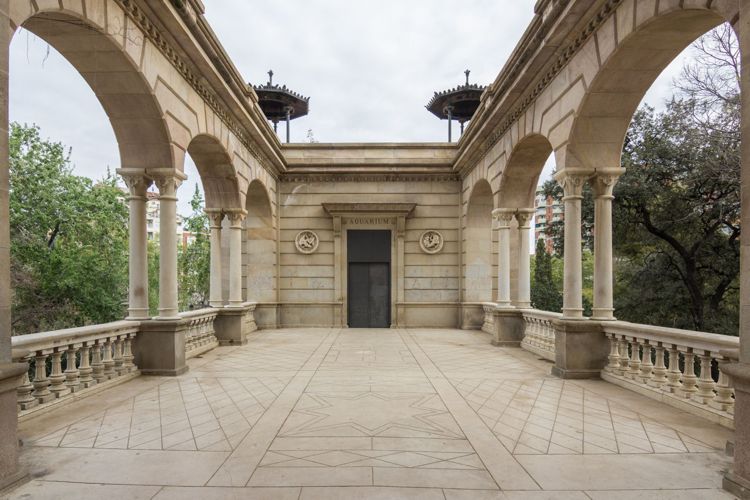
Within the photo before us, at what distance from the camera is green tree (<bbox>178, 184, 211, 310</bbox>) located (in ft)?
96.5

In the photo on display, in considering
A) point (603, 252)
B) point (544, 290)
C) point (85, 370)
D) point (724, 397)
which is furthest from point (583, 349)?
point (544, 290)

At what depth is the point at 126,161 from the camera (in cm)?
756

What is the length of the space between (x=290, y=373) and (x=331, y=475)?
13.9 feet

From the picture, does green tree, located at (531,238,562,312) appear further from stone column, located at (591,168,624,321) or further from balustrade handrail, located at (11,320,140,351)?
balustrade handrail, located at (11,320,140,351)

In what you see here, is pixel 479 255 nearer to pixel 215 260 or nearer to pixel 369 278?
pixel 369 278

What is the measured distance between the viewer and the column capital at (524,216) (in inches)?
443

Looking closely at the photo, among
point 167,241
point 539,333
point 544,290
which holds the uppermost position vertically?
point 167,241

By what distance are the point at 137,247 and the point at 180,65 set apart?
3.20m

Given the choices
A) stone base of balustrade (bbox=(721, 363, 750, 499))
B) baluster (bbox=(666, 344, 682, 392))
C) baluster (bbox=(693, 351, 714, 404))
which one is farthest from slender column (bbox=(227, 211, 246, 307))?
stone base of balustrade (bbox=(721, 363, 750, 499))

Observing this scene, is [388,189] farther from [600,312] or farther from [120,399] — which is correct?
[120,399]

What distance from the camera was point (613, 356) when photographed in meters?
7.17

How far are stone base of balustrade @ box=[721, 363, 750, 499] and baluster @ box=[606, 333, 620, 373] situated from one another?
384 cm

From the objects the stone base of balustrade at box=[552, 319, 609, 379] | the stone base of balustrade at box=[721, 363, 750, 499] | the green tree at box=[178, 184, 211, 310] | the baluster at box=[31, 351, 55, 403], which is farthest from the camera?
the green tree at box=[178, 184, 211, 310]

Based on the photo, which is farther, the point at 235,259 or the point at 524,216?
the point at 235,259
